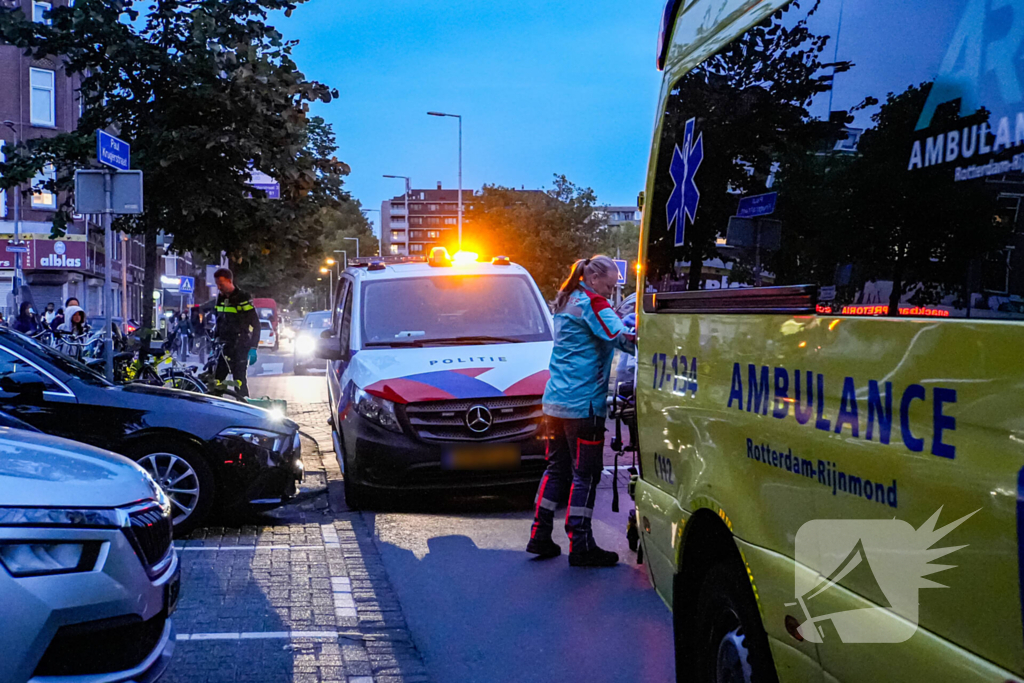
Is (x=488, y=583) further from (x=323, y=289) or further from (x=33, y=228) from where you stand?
(x=323, y=289)

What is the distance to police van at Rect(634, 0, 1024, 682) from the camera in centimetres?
201

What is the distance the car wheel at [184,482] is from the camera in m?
7.62

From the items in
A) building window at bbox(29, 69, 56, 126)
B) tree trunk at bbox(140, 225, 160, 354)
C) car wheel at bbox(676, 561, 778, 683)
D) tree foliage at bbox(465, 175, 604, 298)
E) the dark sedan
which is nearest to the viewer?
car wheel at bbox(676, 561, 778, 683)

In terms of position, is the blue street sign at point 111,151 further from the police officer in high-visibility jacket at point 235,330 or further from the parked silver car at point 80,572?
the parked silver car at point 80,572

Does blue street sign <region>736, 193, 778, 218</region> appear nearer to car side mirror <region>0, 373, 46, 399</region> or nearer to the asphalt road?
the asphalt road

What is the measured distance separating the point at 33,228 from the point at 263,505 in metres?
44.6

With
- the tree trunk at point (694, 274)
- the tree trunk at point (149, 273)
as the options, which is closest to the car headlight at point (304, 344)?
the tree trunk at point (149, 273)

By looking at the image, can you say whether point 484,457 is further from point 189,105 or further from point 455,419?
point 189,105

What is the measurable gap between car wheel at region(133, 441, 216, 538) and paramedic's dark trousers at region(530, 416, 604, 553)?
7.50 ft

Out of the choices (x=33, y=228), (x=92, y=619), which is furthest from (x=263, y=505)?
(x=33, y=228)

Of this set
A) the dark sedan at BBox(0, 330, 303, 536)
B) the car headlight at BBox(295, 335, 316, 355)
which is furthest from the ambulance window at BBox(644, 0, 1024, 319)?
the car headlight at BBox(295, 335, 316, 355)

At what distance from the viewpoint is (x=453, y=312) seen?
9734 millimetres

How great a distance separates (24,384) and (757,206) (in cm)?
478

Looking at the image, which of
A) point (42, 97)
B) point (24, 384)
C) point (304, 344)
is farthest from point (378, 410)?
point (42, 97)
